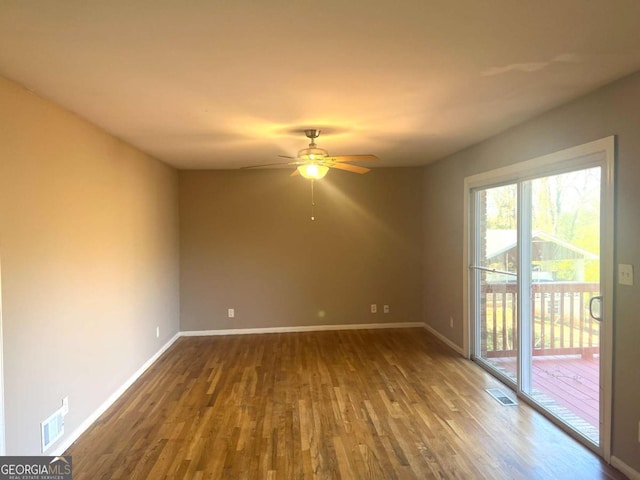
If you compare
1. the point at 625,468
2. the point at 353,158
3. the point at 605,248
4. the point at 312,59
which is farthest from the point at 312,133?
the point at 625,468

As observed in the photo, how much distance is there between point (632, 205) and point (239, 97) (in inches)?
101

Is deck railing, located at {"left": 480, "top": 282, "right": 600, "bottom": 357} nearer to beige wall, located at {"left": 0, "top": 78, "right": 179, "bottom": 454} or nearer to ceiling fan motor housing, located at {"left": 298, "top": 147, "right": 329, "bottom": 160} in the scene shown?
ceiling fan motor housing, located at {"left": 298, "top": 147, "right": 329, "bottom": 160}

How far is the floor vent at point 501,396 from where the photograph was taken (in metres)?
3.46

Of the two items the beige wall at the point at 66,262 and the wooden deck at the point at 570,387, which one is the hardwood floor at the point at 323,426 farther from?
the beige wall at the point at 66,262

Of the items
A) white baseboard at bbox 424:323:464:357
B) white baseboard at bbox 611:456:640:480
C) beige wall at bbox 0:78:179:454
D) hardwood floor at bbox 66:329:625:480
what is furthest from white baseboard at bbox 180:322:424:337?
white baseboard at bbox 611:456:640:480

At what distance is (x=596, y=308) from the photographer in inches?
106

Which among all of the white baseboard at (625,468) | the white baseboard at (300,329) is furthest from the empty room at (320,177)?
the white baseboard at (300,329)

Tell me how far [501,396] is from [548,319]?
2.85 ft

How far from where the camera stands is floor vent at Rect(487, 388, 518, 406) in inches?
136

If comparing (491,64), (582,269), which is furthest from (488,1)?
(582,269)

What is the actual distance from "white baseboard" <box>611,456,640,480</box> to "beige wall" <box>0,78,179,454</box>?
3.64 metres

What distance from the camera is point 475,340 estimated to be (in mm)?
4543

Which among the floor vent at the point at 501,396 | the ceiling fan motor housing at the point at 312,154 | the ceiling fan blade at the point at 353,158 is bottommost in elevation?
the floor vent at the point at 501,396

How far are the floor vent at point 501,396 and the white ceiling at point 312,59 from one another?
96.8 inches
